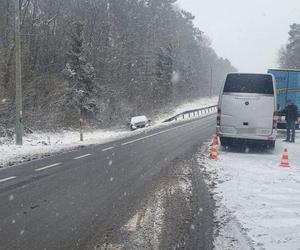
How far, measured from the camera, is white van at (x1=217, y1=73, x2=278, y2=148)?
15.2 metres

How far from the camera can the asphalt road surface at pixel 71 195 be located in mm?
6203

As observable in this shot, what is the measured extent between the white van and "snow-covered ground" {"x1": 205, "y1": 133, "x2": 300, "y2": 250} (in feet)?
3.82

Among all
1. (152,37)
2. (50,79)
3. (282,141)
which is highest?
(152,37)

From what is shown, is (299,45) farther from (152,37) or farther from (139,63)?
(139,63)

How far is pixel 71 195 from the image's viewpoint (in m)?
8.68

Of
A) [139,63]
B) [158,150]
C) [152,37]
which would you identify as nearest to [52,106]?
[158,150]

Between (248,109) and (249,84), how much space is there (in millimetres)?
926

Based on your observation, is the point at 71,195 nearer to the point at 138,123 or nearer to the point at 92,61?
the point at 138,123

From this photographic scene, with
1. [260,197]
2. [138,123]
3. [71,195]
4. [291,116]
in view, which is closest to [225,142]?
[291,116]

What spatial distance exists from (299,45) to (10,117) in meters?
74.0

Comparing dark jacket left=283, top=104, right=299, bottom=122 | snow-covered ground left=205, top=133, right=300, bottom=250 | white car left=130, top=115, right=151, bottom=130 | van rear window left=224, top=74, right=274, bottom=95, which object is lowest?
white car left=130, top=115, right=151, bottom=130

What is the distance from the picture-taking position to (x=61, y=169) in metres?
12.0

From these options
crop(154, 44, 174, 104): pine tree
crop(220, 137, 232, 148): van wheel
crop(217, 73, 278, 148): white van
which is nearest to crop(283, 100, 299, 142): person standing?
crop(217, 73, 278, 148): white van

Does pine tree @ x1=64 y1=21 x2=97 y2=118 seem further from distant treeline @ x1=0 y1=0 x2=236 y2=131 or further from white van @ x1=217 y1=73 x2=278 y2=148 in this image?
white van @ x1=217 y1=73 x2=278 y2=148
